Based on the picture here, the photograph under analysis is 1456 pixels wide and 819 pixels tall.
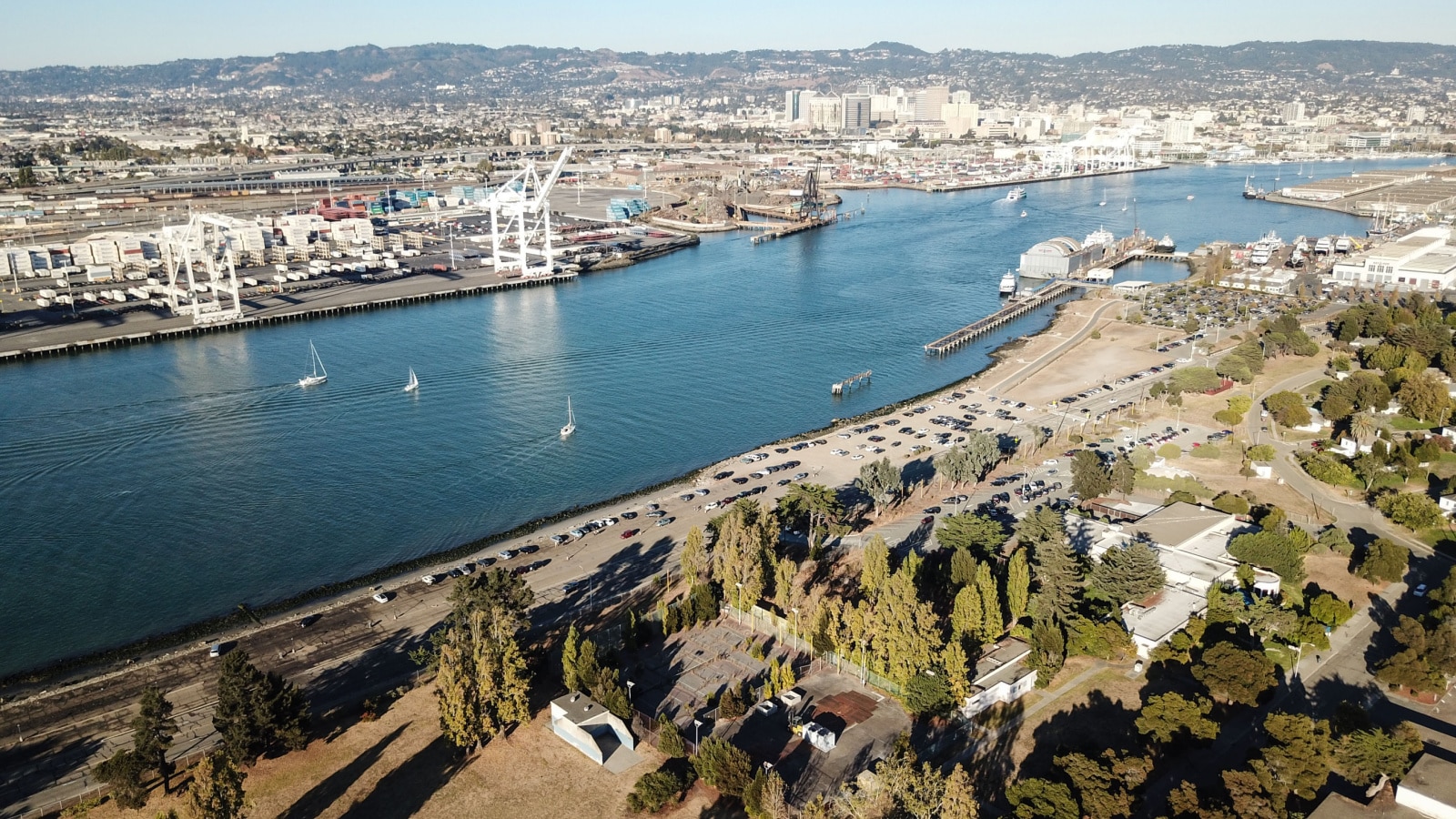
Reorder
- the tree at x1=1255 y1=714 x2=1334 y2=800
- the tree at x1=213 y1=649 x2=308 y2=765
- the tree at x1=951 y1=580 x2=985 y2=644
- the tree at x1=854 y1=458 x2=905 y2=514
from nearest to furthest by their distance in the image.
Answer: the tree at x1=1255 y1=714 x2=1334 y2=800
the tree at x1=213 y1=649 x2=308 y2=765
the tree at x1=951 y1=580 x2=985 y2=644
the tree at x1=854 y1=458 x2=905 y2=514

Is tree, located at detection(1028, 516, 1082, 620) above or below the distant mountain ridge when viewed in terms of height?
below

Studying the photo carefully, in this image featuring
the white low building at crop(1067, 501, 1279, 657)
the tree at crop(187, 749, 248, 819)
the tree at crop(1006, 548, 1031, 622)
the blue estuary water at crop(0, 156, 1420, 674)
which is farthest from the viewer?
the blue estuary water at crop(0, 156, 1420, 674)

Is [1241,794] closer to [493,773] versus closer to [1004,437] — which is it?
[493,773]

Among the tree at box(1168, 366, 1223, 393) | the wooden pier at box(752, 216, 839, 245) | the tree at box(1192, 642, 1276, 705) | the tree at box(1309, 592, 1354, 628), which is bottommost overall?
the wooden pier at box(752, 216, 839, 245)

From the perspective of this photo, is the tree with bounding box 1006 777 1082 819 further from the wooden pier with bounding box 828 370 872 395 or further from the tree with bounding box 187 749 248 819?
the wooden pier with bounding box 828 370 872 395

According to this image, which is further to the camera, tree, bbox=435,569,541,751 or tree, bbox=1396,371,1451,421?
tree, bbox=1396,371,1451,421

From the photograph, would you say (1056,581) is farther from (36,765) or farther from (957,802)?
(36,765)

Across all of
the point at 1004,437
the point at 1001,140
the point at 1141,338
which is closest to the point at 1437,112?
the point at 1001,140

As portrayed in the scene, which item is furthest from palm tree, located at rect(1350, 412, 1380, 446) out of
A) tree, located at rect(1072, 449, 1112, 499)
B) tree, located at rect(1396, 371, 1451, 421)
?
tree, located at rect(1072, 449, 1112, 499)
